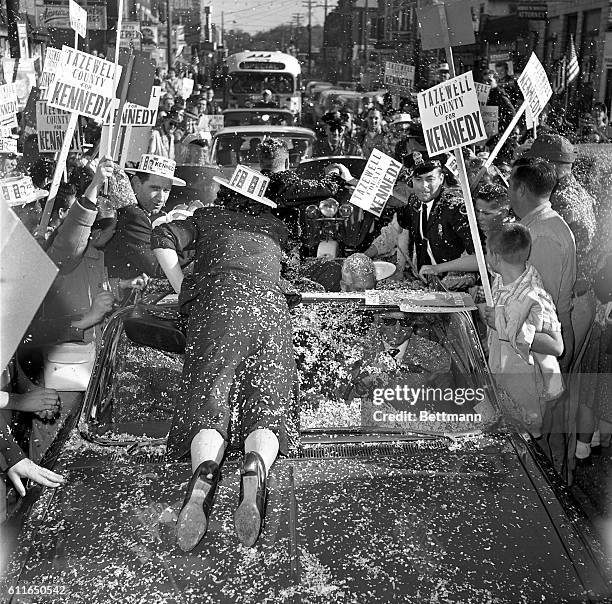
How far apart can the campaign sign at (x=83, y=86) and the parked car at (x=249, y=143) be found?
3.95 meters

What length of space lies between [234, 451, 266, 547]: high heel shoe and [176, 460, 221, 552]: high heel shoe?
0.30 ft

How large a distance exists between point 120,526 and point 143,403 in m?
0.81

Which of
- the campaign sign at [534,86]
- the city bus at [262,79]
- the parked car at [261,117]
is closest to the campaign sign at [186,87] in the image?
the city bus at [262,79]

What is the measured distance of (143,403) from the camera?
3412 millimetres

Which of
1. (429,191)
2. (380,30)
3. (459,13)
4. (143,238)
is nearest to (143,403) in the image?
(143,238)

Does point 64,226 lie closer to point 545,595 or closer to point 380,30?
point 545,595

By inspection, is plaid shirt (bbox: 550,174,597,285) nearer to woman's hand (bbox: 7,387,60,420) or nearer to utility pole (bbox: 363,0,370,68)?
woman's hand (bbox: 7,387,60,420)

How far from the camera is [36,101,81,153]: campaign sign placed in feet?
23.2

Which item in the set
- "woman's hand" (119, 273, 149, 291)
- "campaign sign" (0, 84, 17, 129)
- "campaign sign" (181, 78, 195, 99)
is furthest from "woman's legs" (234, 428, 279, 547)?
"campaign sign" (181, 78, 195, 99)

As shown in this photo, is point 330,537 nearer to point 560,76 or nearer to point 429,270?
point 429,270

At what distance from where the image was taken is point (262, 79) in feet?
40.2

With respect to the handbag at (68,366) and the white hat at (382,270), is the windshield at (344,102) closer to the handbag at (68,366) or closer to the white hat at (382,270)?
the white hat at (382,270)
